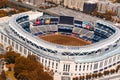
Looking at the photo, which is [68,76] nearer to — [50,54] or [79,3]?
[50,54]

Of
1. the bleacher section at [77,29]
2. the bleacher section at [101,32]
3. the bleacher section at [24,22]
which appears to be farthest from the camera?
the bleacher section at [77,29]

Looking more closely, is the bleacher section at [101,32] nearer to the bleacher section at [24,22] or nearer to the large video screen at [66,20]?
the large video screen at [66,20]

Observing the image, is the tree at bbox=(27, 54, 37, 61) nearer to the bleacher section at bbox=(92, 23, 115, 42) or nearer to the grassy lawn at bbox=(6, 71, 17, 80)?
the grassy lawn at bbox=(6, 71, 17, 80)

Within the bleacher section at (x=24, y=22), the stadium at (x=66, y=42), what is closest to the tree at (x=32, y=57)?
the stadium at (x=66, y=42)

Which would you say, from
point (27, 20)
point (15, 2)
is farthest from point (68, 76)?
point (15, 2)

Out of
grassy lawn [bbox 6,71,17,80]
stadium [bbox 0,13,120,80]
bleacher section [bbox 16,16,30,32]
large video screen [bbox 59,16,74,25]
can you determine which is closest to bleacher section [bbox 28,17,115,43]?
stadium [bbox 0,13,120,80]

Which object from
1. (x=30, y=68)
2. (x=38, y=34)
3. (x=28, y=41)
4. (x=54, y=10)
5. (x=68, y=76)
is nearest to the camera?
(x=30, y=68)

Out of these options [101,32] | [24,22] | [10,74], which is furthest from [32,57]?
[101,32]

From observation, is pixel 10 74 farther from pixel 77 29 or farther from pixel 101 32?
A: pixel 101 32
